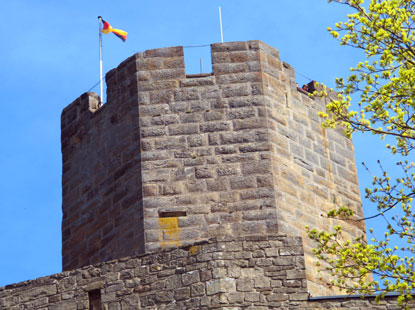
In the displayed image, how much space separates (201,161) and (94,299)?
97.0 inches

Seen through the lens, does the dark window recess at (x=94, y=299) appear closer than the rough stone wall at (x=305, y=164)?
Yes

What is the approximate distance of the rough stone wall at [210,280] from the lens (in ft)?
53.4

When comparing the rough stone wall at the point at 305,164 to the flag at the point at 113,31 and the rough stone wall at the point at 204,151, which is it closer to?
the rough stone wall at the point at 204,151

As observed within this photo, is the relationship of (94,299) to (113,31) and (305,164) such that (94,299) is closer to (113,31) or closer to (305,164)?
(305,164)

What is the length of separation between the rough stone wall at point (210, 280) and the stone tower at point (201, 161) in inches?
27.7

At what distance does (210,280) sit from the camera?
16391 mm

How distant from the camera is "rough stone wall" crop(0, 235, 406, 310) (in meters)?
16.3

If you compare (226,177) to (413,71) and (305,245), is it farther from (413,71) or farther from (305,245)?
(413,71)

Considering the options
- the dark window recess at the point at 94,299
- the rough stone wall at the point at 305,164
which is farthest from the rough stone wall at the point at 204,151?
the dark window recess at the point at 94,299

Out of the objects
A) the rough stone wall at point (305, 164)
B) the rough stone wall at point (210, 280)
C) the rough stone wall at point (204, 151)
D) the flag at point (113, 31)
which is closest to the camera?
the rough stone wall at point (210, 280)

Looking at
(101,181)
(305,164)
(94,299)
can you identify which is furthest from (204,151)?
(94,299)

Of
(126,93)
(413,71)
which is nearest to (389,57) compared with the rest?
(413,71)

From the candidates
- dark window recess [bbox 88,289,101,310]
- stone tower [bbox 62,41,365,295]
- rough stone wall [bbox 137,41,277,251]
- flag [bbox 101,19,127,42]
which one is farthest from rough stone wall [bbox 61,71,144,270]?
flag [bbox 101,19,127,42]

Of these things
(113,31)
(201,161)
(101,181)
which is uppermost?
(113,31)
